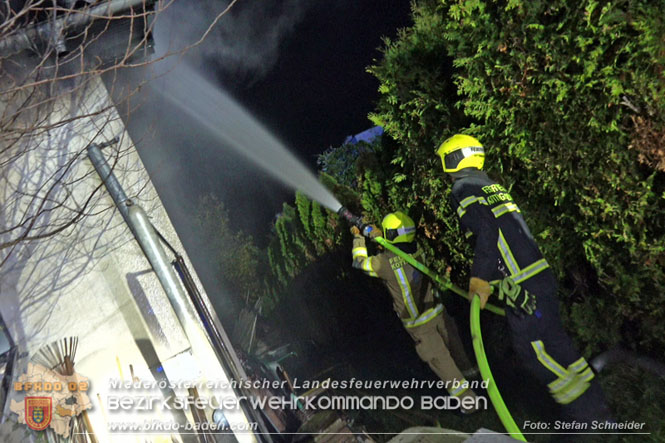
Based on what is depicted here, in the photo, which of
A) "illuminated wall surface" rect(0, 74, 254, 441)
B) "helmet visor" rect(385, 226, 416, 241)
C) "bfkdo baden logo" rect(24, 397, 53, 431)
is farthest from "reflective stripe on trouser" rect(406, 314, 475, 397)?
"bfkdo baden logo" rect(24, 397, 53, 431)

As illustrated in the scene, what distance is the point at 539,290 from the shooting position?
11.0 ft

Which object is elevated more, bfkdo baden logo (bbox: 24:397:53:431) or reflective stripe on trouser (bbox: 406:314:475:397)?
bfkdo baden logo (bbox: 24:397:53:431)

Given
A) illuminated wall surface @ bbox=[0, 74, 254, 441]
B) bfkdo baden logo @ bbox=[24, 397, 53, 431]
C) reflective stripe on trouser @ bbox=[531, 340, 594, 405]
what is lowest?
reflective stripe on trouser @ bbox=[531, 340, 594, 405]

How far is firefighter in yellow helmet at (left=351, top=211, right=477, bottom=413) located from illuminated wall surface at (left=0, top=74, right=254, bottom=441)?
211 cm

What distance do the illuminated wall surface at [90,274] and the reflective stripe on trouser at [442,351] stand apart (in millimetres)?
2125

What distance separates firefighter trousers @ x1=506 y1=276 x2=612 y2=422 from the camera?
3318mm

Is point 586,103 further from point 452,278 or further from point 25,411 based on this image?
point 25,411

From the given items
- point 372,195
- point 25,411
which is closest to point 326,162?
point 372,195

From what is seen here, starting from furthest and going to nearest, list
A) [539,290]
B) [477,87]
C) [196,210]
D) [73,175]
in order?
[196,210] < [73,175] < [477,87] < [539,290]

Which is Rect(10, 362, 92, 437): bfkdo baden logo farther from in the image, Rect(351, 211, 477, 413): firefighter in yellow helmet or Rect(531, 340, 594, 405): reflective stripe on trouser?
Rect(531, 340, 594, 405): reflective stripe on trouser

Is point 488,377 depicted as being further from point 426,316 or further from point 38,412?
point 38,412

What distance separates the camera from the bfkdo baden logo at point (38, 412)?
4504 mm

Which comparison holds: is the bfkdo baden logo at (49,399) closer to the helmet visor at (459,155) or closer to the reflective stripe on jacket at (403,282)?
the reflective stripe on jacket at (403,282)

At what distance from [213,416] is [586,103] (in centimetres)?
453
